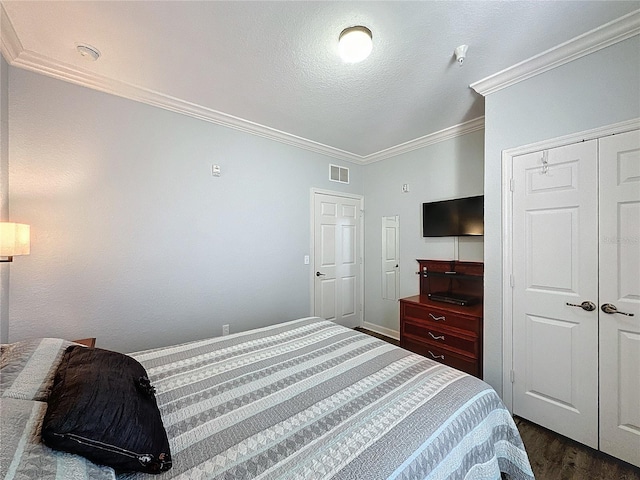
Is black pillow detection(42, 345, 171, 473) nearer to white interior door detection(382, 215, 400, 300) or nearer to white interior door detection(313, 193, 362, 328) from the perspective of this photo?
white interior door detection(313, 193, 362, 328)

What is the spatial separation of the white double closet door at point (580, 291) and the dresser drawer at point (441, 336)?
30cm

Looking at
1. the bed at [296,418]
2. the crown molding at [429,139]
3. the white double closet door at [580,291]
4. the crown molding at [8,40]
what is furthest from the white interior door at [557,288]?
the crown molding at [8,40]

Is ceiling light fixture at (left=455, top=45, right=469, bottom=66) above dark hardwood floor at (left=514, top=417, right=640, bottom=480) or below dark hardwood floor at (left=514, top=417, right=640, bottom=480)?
above

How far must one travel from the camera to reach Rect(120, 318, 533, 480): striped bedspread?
32.8 inches

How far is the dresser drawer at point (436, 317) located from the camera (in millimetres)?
2262

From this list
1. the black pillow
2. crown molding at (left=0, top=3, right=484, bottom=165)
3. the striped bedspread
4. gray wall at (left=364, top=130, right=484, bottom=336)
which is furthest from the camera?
gray wall at (left=364, top=130, right=484, bottom=336)

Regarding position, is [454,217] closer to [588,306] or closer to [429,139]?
[429,139]

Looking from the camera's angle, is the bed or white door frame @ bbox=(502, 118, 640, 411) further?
white door frame @ bbox=(502, 118, 640, 411)

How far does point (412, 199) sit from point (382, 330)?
76.6 inches

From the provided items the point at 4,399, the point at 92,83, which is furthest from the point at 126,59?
the point at 4,399

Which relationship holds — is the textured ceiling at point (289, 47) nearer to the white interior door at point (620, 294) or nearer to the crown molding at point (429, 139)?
the crown molding at point (429, 139)

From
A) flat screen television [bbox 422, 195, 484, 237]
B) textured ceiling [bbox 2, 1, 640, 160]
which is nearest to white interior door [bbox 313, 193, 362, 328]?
flat screen television [bbox 422, 195, 484, 237]

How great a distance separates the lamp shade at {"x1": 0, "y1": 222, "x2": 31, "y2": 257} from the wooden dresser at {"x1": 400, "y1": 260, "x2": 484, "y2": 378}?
3.01 m

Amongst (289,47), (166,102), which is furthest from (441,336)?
(166,102)
